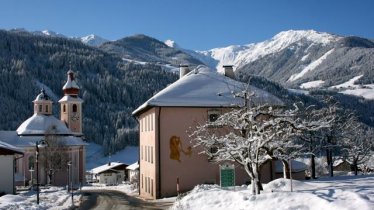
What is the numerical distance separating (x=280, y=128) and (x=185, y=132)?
12484mm

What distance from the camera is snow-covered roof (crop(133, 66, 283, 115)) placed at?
1410 inches

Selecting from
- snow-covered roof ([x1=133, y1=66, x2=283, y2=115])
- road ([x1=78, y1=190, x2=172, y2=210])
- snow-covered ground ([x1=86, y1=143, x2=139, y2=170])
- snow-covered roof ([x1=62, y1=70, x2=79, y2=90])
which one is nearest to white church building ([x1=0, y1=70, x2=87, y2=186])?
snow-covered roof ([x1=62, y1=70, x2=79, y2=90])

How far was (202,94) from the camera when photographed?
37.1 metres

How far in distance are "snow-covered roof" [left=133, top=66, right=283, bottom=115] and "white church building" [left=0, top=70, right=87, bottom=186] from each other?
3859cm

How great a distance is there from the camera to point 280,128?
24.5 metres

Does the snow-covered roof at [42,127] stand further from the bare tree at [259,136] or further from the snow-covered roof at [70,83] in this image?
the bare tree at [259,136]

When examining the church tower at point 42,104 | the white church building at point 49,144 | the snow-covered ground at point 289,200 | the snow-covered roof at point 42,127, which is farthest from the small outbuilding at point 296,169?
the church tower at point 42,104

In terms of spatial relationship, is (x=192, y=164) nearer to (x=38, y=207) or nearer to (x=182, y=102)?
(x=182, y=102)

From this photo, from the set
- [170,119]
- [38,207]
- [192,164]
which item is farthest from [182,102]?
[38,207]

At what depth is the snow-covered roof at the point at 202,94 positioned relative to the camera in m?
35.8

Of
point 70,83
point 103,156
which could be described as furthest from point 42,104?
point 103,156

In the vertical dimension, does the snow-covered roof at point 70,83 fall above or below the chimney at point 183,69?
above

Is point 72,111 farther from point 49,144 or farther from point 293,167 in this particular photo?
point 293,167

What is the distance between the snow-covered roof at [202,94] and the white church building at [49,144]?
3859cm
